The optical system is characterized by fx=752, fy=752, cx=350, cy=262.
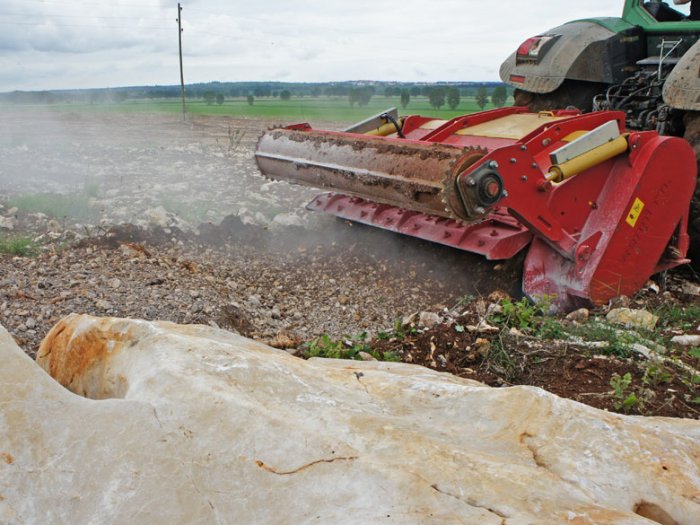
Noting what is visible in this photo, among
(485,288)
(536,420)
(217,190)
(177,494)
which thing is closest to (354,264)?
(485,288)

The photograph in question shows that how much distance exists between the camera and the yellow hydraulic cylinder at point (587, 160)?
4.51 meters

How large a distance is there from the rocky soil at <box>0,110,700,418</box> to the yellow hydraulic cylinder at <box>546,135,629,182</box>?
0.83 meters

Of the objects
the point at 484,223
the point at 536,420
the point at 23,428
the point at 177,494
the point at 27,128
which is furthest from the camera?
the point at 27,128

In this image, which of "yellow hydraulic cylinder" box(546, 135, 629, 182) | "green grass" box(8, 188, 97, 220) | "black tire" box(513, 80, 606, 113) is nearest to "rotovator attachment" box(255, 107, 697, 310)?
"yellow hydraulic cylinder" box(546, 135, 629, 182)

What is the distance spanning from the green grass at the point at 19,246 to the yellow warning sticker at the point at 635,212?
4343 millimetres

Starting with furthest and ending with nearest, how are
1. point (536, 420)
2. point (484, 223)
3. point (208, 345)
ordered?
point (484, 223)
point (208, 345)
point (536, 420)

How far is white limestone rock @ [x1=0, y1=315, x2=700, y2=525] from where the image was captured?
5.93ft

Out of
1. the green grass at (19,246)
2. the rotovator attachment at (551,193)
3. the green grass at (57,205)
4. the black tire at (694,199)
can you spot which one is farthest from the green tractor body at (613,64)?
the green grass at (19,246)

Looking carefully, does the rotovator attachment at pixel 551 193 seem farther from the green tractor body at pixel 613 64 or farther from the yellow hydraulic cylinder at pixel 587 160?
the green tractor body at pixel 613 64

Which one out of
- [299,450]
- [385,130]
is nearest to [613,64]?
[385,130]

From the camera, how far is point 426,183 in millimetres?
4422

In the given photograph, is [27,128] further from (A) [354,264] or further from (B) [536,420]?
(B) [536,420]

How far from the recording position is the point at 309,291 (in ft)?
18.0

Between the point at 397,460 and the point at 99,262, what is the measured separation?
12.8ft
